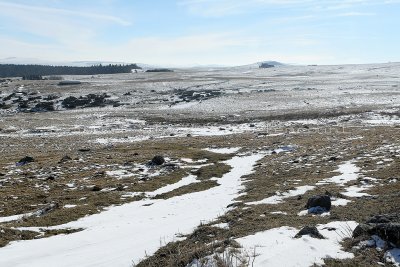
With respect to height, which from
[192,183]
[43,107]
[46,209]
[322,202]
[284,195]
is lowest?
[43,107]

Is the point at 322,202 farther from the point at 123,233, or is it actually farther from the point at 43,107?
the point at 43,107

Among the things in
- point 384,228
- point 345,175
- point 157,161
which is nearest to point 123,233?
point 384,228

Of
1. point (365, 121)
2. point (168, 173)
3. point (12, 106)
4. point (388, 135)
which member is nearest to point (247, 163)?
point (168, 173)

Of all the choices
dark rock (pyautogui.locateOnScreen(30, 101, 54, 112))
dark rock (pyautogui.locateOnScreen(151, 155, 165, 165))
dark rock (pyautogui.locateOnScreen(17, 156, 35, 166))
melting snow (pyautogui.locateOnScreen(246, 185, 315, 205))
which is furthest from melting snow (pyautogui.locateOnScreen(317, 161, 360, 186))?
dark rock (pyautogui.locateOnScreen(30, 101, 54, 112))

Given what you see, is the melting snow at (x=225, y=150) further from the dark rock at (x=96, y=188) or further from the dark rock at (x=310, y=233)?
the dark rock at (x=310, y=233)

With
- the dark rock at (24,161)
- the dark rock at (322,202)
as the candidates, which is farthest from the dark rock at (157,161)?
the dark rock at (322,202)

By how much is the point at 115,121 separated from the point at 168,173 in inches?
1557

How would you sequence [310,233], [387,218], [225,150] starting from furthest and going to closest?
[225,150], [310,233], [387,218]

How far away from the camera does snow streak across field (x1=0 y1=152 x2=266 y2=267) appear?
11.1 meters

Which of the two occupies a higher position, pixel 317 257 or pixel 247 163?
pixel 317 257

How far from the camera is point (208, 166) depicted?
27812mm

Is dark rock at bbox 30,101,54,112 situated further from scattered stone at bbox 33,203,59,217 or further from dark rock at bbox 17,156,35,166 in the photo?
scattered stone at bbox 33,203,59,217

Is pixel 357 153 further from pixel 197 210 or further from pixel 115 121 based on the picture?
pixel 115 121

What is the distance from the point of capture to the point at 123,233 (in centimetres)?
1374
